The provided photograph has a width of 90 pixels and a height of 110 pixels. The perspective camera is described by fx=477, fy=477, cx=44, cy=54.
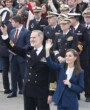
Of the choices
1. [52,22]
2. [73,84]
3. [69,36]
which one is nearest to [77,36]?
[69,36]

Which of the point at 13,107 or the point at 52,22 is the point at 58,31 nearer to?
the point at 52,22

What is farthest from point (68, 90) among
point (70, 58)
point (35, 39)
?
point (35, 39)

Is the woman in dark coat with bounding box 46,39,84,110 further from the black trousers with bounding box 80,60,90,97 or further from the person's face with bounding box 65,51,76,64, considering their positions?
the black trousers with bounding box 80,60,90,97

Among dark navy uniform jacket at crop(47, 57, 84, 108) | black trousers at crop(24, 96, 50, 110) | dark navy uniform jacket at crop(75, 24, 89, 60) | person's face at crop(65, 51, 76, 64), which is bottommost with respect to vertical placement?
black trousers at crop(24, 96, 50, 110)

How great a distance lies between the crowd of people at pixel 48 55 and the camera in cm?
729

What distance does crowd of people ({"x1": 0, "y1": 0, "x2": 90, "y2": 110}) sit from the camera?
23.9ft

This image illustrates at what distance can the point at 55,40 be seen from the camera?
9.74 metres

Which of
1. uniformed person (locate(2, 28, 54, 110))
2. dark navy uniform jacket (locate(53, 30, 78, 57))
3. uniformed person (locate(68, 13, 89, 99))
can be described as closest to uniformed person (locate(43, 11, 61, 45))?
uniformed person (locate(68, 13, 89, 99))

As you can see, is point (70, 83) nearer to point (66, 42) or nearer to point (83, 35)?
point (66, 42)

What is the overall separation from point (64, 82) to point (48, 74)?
40cm

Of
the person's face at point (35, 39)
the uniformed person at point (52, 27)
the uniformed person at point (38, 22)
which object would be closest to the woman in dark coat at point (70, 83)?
the person's face at point (35, 39)

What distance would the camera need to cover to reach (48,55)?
23.5 ft

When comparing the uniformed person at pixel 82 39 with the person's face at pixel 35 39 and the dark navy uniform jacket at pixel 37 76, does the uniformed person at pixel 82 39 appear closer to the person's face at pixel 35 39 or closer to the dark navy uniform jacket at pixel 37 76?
the dark navy uniform jacket at pixel 37 76

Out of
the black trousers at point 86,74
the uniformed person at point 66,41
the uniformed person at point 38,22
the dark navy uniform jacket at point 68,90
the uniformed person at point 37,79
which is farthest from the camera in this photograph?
the uniformed person at point 38,22
